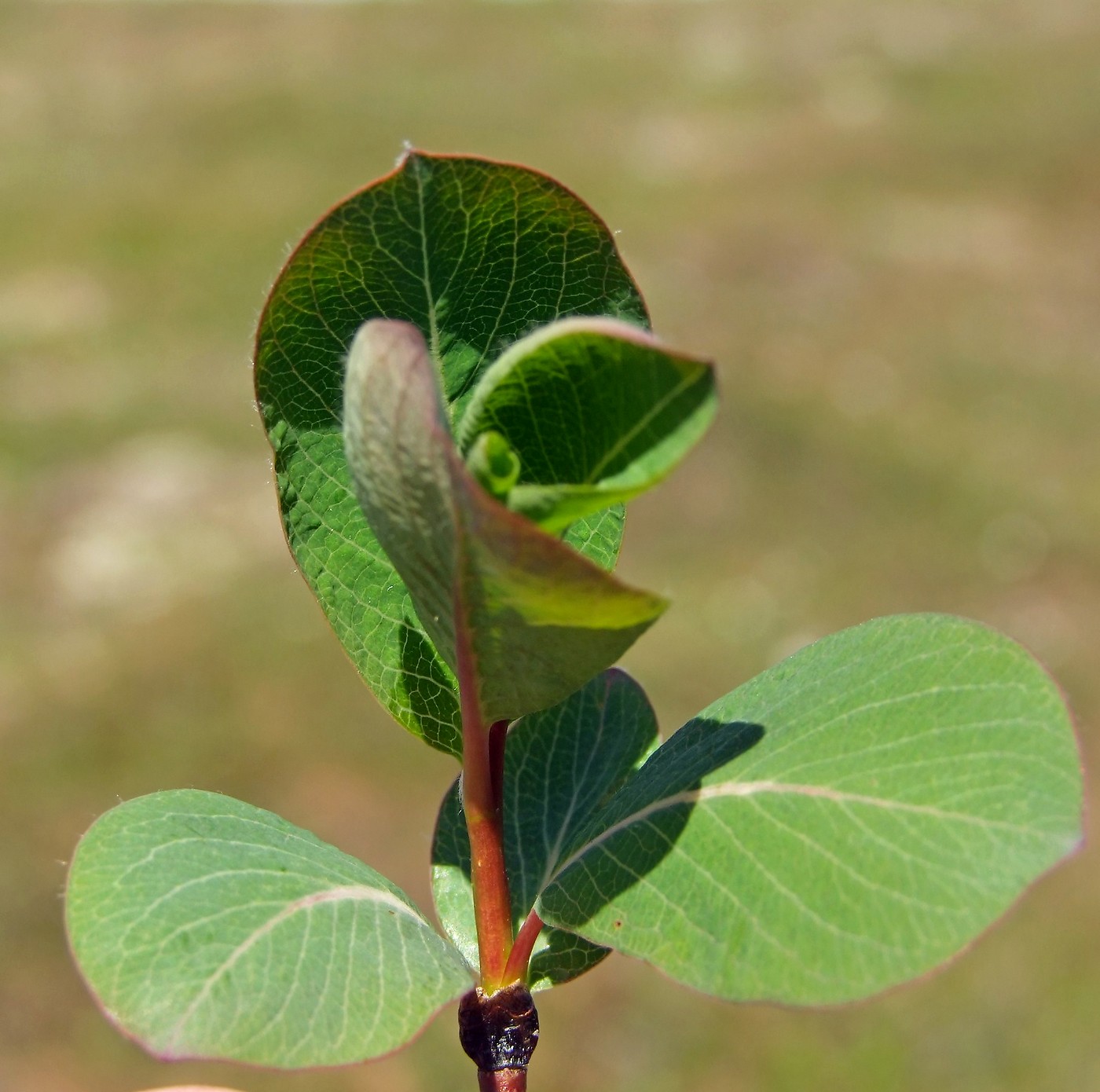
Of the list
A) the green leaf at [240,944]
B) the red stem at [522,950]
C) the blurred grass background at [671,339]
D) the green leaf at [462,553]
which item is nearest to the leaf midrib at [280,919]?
the green leaf at [240,944]

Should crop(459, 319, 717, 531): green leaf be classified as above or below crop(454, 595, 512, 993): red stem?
above

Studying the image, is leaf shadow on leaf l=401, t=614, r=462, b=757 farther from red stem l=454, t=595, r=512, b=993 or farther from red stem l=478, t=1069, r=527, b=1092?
red stem l=478, t=1069, r=527, b=1092

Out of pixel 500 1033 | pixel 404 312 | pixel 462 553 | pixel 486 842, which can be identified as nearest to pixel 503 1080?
pixel 500 1033

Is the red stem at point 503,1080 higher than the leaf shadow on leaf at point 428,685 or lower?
lower

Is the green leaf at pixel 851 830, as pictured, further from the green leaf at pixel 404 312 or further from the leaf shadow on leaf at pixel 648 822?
the green leaf at pixel 404 312

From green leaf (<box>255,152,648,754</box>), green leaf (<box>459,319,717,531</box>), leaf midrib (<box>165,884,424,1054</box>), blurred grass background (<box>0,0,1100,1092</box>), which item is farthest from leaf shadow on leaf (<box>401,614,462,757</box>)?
blurred grass background (<box>0,0,1100,1092</box>)
